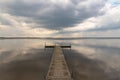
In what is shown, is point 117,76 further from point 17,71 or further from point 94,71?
point 17,71

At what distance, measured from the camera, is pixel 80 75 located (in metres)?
22.8

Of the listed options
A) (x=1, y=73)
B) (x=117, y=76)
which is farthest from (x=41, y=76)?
(x=117, y=76)

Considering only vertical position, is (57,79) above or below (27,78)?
above

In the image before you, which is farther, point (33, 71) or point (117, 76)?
point (33, 71)

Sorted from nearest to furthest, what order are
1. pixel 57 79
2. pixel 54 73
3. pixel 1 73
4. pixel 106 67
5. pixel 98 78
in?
1. pixel 57 79
2. pixel 54 73
3. pixel 98 78
4. pixel 1 73
5. pixel 106 67

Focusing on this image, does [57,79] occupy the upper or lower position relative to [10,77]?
upper

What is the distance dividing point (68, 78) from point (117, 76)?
9203 mm

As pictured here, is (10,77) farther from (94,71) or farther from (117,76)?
(117,76)

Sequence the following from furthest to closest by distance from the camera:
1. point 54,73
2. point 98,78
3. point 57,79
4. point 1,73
→ point 1,73
point 98,78
point 54,73
point 57,79

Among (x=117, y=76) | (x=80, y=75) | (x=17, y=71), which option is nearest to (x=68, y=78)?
(x=80, y=75)

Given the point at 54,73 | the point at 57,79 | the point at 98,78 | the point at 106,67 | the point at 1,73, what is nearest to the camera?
the point at 57,79

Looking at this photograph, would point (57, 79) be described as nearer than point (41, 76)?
Yes

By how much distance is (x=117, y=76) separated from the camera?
2247cm

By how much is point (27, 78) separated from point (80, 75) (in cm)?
713
